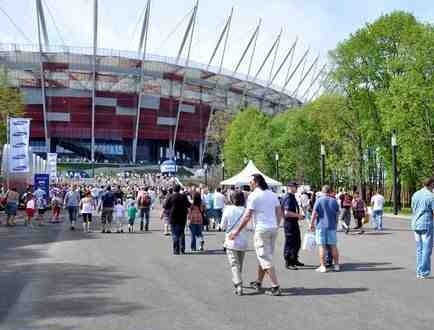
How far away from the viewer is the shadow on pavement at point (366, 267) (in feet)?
42.4

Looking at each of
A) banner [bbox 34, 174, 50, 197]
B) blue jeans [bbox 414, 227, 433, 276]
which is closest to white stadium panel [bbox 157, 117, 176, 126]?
banner [bbox 34, 174, 50, 197]

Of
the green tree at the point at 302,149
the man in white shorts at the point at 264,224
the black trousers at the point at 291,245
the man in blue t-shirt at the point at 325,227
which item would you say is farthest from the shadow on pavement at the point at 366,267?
the green tree at the point at 302,149

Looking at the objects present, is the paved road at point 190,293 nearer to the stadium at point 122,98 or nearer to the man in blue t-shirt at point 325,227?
the man in blue t-shirt at point 325,227

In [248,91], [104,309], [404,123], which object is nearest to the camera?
[104,309]

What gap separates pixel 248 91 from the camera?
364 ft

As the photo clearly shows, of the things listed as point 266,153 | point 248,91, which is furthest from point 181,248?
point 248,91

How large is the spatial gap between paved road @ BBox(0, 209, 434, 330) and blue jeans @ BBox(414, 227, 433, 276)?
31 centimetres

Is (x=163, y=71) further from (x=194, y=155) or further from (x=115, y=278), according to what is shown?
(x=115, y=278)

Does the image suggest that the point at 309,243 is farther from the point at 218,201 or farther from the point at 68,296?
the point at 218,201

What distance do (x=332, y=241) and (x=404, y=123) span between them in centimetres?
2769

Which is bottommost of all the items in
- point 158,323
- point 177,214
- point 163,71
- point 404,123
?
point 158,323

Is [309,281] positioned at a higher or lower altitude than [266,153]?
lower

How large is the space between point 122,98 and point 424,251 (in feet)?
296

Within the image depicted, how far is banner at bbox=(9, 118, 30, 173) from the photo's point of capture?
1219 inches
